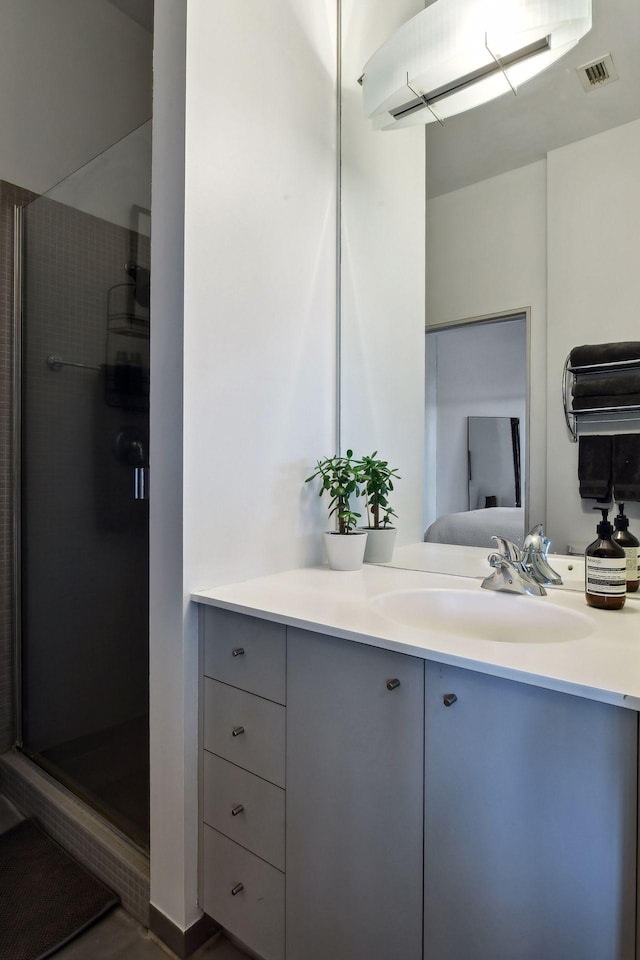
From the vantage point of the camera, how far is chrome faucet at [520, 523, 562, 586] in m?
1.21

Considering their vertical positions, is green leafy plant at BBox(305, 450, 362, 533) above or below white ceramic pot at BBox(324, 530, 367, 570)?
above

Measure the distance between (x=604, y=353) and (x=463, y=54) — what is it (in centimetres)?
79

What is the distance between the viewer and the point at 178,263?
115cm

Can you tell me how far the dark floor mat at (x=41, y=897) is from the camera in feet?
3.95

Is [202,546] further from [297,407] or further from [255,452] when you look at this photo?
[297,407]

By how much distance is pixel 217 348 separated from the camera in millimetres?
1205

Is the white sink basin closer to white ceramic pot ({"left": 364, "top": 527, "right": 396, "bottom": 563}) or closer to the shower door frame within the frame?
white ceramic pot ({"left": 364, "top": 527, "right": 396, "bottom": 563})

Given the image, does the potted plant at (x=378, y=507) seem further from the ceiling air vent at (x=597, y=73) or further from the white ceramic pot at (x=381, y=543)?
the ceiling air vent at (x=597, y=73)

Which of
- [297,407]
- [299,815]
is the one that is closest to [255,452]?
[297,407]

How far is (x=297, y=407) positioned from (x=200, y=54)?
79 cm

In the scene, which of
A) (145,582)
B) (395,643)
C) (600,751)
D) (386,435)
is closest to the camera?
(600,751)

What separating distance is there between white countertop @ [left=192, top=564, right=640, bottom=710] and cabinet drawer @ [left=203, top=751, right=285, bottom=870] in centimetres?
34

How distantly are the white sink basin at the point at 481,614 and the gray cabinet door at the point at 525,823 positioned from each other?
0.32 m

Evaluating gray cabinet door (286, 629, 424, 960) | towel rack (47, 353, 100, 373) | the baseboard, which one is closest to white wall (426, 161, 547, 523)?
gray cabinet door (286, 629, 424, 960)
